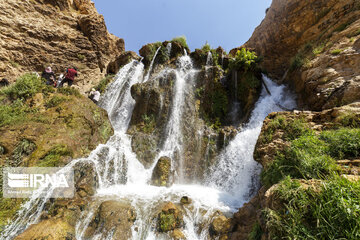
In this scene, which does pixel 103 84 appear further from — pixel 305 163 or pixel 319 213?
pixel 319 213

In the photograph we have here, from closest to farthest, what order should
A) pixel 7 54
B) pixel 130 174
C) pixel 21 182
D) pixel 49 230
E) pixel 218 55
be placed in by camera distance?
1. pixel 49 230
2. pixel 21 182
3. pixel 130 174
4. pixel 7 54
5. pixel 218 55

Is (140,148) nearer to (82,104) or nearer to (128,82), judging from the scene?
(82,104)

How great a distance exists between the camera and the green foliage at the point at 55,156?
540cm

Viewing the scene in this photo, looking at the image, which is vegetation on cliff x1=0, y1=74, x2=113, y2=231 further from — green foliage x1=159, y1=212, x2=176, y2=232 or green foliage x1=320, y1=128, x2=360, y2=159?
green foliage x1=320, y1=128, x2=360, y2=159

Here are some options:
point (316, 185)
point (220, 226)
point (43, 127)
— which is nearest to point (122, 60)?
point (43, 127)

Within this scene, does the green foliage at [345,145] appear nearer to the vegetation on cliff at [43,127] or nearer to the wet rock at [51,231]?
the wet rock at [51,231]

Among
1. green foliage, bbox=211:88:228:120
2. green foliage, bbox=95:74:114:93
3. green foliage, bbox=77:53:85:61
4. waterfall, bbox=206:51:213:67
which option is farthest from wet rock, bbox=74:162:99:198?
green foliage, bbox=77:53:85:61

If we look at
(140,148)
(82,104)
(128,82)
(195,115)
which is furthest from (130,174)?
(128,82)

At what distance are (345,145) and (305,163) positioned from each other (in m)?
1.01

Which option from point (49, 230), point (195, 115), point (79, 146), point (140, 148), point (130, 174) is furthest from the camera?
point (195, 115)

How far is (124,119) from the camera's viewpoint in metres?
11.8

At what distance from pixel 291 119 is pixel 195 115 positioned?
19.2ft

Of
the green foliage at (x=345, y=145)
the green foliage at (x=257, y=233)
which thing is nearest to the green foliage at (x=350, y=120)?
the green foliage at (x=345, y=145)

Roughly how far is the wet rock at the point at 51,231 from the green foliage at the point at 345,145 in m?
6.20
